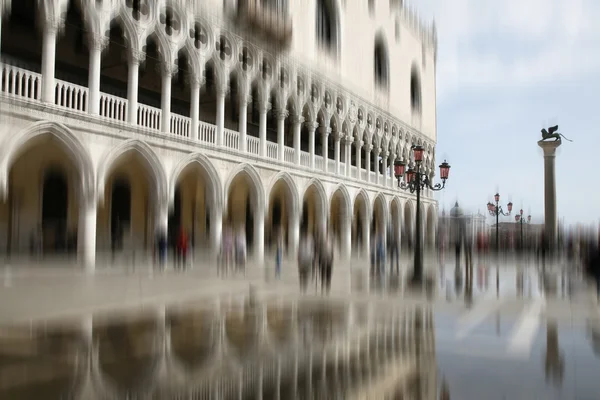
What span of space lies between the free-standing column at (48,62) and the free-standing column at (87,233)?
2.88 meters

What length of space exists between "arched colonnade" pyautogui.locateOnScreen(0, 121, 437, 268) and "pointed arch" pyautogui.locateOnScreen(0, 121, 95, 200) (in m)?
0.02

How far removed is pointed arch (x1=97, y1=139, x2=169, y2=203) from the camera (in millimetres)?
13680

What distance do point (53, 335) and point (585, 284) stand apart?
1314 centimetres

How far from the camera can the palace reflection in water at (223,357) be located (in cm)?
429

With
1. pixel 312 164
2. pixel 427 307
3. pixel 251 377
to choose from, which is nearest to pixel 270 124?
pixel 312 164

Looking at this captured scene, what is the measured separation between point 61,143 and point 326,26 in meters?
17.5

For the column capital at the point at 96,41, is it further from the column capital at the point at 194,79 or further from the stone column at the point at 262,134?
the stone column at the point at 262,134

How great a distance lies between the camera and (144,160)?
15.2 m

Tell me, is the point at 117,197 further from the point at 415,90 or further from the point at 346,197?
the point at 415,90

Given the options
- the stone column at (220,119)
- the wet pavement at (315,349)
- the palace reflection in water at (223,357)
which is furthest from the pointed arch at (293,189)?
the palace reflection in water at (223,357)

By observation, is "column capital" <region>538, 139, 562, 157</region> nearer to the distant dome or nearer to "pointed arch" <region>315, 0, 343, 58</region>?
the distant dome

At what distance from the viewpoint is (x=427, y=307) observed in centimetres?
901

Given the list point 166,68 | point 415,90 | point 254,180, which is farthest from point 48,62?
point 415,90

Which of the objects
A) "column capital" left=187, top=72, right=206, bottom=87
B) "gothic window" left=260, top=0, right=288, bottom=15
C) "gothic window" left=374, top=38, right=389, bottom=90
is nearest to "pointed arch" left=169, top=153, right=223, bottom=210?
"column capital" left=187, top=72, right=206, bottom=87
